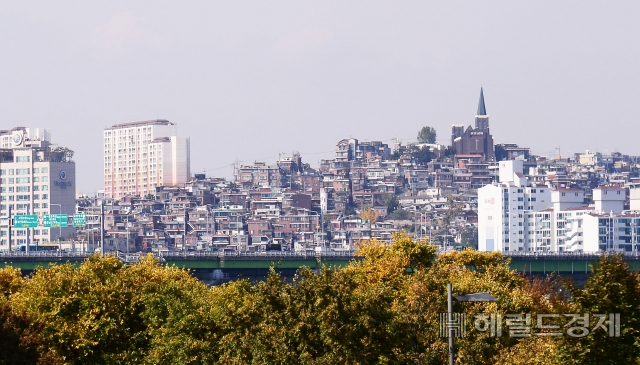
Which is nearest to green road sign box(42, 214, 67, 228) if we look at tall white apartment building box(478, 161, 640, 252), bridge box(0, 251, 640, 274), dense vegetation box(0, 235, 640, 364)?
bridge box(0, 251, 640, 274)

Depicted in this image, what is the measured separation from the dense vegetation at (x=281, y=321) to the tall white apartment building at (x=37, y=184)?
135 metres

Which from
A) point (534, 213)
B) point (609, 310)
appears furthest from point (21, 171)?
point (609, 310)

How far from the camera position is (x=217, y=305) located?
37.1 m

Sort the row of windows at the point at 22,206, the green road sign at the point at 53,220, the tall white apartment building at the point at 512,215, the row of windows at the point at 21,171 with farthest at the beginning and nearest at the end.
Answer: the row of windows at the point at 22,206 < the row of windows at the point at 21,171 < the tall white apartment building at the point at 512,215 < the green road sign at the point at 53,220

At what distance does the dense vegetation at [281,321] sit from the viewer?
25984mm

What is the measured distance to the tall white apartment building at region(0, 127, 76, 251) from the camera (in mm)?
173500

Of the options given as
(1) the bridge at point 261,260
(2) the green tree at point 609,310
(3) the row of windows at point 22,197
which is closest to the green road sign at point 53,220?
(1) the bridge at point 261,260

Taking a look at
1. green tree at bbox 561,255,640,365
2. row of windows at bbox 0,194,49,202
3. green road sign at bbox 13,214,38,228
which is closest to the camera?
green tree at bbox 561,255,640,365

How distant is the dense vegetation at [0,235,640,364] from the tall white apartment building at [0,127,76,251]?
13549 centimetres

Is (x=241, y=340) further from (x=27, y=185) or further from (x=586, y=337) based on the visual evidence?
(x=27, y=185)

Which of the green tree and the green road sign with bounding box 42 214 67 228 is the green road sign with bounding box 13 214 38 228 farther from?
the green tree

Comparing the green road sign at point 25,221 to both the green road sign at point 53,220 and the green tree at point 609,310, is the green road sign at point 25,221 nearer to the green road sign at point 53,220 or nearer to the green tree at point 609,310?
the green road sign at point 53,220

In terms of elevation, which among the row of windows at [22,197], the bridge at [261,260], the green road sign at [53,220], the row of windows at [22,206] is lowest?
the bridge at [261,260]

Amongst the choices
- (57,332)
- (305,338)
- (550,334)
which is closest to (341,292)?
(305,338)
